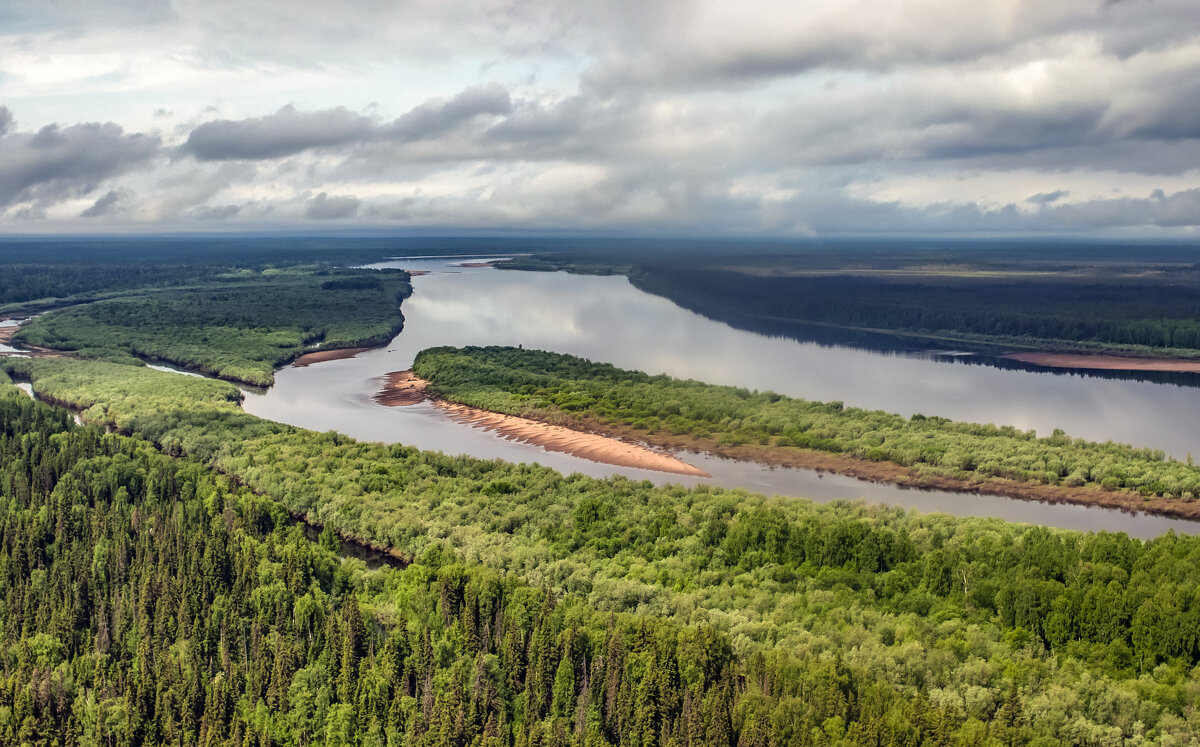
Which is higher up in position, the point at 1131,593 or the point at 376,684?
the point at 1131,593

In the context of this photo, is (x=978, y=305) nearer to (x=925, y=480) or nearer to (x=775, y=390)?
(x=775, y=390)

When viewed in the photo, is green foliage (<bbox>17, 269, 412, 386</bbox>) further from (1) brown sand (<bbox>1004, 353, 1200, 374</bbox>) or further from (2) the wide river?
(1) brown sand (<bbox>1004, 353, 1200, 374</bbox>)

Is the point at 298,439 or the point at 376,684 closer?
the point at 376,684

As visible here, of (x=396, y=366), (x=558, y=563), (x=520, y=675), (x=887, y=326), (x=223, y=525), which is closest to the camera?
(x=520, y=675)

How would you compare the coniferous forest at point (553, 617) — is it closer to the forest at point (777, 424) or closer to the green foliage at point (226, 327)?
the forest at point (777, 424)

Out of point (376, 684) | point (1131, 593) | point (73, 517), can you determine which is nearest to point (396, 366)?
point (73, 517)

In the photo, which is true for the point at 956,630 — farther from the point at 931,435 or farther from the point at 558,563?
the point at 931,435

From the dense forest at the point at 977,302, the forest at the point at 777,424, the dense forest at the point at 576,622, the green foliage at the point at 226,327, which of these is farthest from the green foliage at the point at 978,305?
the dense forest at the point at 576,622

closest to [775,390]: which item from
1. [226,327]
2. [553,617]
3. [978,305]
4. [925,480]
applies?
[925,480]
